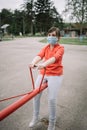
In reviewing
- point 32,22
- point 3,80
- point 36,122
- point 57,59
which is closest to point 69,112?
point 36,122

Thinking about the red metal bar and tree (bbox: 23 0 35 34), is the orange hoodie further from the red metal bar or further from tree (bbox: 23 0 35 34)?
tree (bbox: 23 0 35 34)

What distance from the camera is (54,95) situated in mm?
3662

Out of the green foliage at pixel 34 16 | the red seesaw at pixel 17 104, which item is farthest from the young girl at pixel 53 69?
the green foliage at pixel 34 16

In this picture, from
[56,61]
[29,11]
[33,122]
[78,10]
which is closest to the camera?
[56,61]

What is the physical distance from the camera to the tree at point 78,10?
54.7 meters

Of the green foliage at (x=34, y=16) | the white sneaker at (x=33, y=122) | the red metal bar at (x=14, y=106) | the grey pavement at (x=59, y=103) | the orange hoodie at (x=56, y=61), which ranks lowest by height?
the grey pavement at (x=59, y=103)

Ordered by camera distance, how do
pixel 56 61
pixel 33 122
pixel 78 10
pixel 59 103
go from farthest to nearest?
pixel 78 10
pixel 59 103
pixel 33 122
pixel 56 61

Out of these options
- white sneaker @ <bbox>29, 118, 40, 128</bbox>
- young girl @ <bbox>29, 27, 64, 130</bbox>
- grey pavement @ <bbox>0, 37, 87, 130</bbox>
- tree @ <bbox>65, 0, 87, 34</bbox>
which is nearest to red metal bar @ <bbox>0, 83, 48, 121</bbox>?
young girl @ <bbox>29, 27, 64, 130</bbox>

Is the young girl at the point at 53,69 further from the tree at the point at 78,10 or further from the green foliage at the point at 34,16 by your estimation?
the green foliage at the point at 34,16

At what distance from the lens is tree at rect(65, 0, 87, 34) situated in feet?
180

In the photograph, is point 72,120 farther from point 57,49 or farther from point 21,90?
point 21,90

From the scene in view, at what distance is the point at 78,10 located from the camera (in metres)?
55.8

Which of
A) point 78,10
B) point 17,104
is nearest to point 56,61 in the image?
point 17,104

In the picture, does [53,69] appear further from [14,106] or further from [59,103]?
[59,103]
